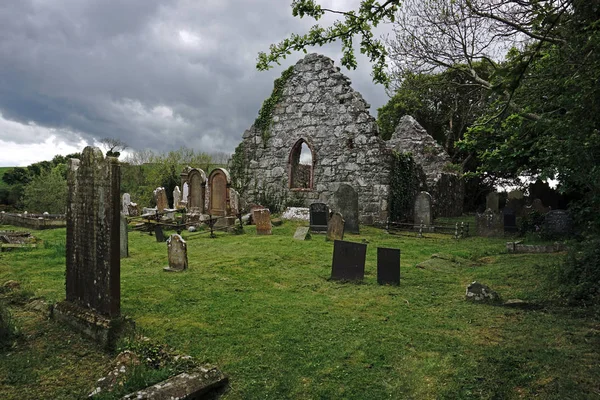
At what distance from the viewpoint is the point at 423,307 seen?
19.2ft

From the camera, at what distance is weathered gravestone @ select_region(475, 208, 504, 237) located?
43.7 feet

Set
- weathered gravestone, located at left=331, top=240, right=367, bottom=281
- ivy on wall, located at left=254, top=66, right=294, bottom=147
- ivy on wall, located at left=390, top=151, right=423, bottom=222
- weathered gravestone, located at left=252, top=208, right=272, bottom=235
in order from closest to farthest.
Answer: weathered gravestone, located at left=331, top=240, right=367, bottom=281
weathered gravestone, located at left=252, top=208, right=272, bottom=235
ivy on wall, located at left=390, top=151, right=423, bottom=222
ivy on wall, located at left=254, top=66, right=294, bottom=147

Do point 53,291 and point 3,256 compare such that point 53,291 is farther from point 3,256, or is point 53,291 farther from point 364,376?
point 364,376

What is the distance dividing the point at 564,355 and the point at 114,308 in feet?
15.7

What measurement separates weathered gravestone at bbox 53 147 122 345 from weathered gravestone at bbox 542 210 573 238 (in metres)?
11.4

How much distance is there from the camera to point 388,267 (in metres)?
7.10

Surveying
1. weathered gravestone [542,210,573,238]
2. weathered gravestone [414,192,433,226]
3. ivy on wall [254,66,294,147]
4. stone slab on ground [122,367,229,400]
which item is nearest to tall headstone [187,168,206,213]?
ivy on wall [254,66,294,147]

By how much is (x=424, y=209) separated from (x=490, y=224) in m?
2.20

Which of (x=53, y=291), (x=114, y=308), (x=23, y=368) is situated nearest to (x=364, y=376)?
(x=114, y=308)

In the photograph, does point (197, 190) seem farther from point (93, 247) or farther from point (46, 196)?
point (46, 196)

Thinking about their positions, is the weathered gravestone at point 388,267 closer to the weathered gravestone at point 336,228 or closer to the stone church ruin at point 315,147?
Answer: the weathered gravestone at point 336,228

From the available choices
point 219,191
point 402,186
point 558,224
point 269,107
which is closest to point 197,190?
point 219,191

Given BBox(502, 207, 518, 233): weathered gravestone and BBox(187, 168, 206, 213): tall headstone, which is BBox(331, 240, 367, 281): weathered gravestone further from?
BBox(187, 168, 206, 213): tall headstone

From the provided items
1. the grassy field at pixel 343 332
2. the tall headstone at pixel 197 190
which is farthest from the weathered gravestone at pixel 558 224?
the tall headstone at pixel 197 190
